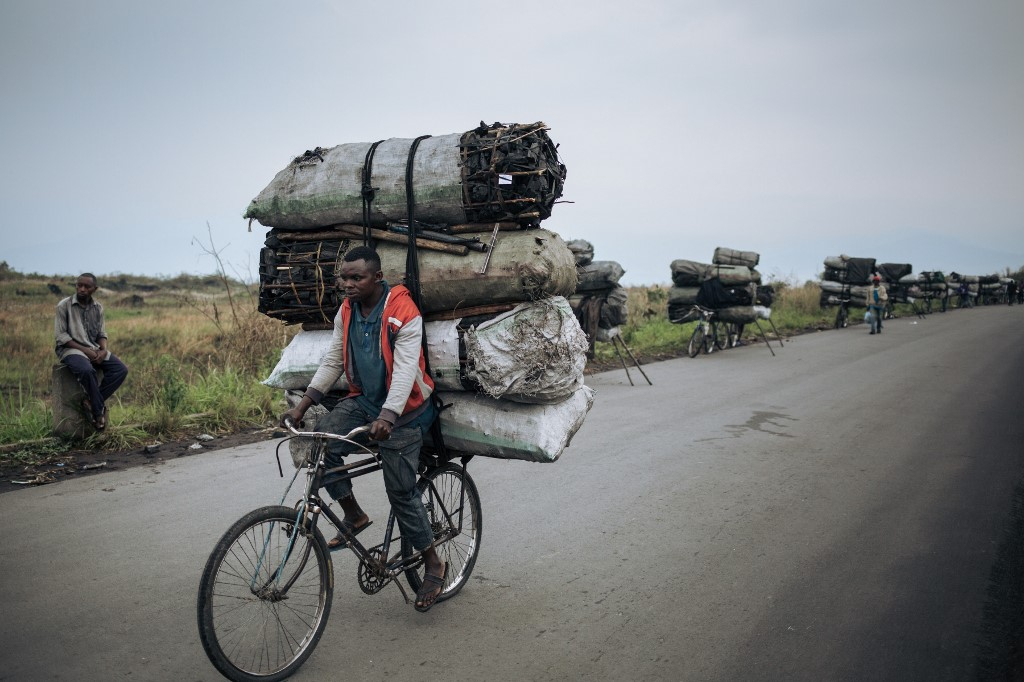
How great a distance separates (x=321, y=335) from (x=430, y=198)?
112cm

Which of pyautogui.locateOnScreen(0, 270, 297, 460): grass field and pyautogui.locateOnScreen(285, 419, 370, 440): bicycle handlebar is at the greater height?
pyautogui.locateOnScreen(285, 419, 370, 440): bicycle handlebar

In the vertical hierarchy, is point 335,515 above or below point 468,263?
below

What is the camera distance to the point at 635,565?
4281 millimetres

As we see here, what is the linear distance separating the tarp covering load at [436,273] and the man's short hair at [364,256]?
20.3 inches

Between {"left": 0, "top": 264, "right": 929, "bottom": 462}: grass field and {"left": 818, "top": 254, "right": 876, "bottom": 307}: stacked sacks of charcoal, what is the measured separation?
3.06 ft

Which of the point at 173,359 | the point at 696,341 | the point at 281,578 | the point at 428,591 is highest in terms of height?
the point at 173,359

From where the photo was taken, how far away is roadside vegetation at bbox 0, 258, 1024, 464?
7.34 meters

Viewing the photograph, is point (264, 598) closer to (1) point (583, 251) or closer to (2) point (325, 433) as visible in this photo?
(2) point (325, 433)

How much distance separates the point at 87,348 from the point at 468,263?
5240 millimetres

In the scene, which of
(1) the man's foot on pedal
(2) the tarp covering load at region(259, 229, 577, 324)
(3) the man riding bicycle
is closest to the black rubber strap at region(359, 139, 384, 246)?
(2) the tarp covering load at region(259, 229, 577, 324)

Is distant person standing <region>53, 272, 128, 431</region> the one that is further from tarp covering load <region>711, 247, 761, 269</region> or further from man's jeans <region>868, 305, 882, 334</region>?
man's jeans <region>868, 305, 882, 334</region>

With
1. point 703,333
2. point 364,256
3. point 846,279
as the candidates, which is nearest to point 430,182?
point 364,256

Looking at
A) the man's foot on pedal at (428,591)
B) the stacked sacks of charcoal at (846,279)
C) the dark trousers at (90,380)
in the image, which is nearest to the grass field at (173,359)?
the dark trousers at (90,380)

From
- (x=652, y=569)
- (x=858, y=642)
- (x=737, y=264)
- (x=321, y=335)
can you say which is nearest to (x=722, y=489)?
(x=652, y=569)
